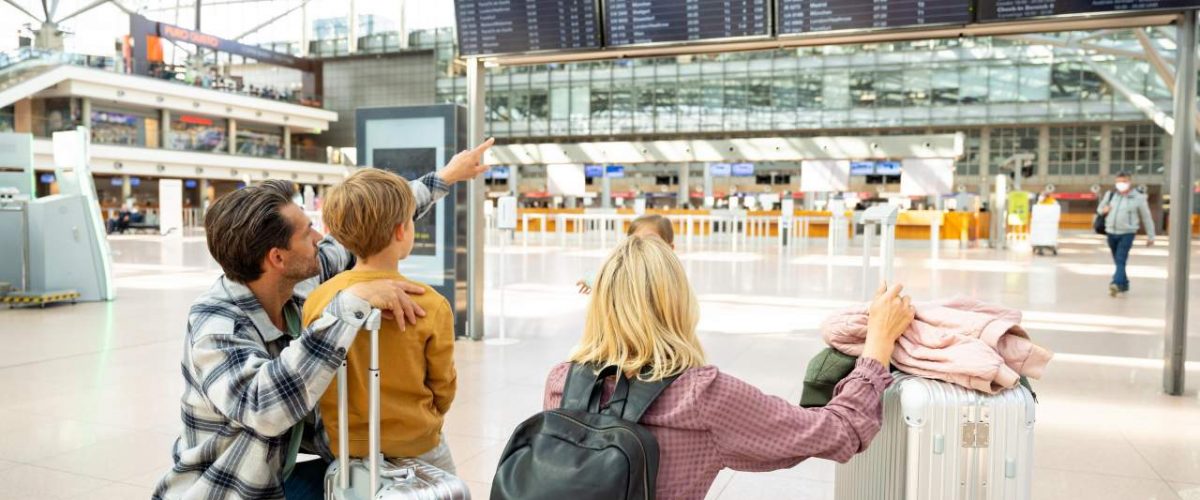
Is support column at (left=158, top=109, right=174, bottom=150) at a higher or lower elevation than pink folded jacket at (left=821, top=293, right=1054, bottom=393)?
higher

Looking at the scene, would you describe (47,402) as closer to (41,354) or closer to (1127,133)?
(41,354)

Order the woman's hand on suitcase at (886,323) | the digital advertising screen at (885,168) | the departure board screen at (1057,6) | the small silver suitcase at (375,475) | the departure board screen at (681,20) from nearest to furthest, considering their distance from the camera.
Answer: the small silver suitcase at (375,475)
the woman's hand on suitcase at (886,323)
the departure board screen at (1057,6)
the departure board screen at (681,20)
the digital advertising screen at (885,168)

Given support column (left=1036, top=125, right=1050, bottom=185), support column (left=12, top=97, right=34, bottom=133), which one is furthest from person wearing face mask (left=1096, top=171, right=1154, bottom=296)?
support column (left=1036, top=125, right=1050, bottom=185)

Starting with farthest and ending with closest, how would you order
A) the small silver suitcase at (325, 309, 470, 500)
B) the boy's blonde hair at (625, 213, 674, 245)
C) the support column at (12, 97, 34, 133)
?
the support column at (12, 97, 34, 133) → the boy's blonde hair at (625, 213, 674, 245) → the small silver suitcase at (325, 309, 470, 500)

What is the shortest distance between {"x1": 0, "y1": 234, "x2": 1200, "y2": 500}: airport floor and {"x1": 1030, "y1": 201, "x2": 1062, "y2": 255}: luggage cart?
23.1 ft

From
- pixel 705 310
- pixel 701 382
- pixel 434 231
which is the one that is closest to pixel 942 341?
pixel 701 382

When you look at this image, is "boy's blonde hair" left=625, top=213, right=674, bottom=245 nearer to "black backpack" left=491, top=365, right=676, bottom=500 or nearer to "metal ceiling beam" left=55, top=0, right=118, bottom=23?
"black backpack" left=491, top=365, right=676, bottom=500

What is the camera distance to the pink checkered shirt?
1.54 m

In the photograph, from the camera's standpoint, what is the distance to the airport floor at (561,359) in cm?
350

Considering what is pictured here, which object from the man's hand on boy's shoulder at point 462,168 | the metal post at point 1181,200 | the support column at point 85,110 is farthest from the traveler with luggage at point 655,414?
the support column at point 85,110

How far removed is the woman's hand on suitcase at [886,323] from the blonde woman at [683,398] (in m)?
0.19

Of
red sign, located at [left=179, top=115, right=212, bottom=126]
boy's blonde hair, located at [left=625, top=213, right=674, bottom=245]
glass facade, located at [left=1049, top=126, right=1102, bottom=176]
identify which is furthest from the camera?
glass facade, located at [left=1049, top=126, right=1102, bottom=176]

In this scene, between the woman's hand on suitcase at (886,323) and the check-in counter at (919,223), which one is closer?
the woman's hand on suitcase at (886,323)

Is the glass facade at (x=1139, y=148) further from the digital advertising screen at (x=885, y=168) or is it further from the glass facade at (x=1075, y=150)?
the digital advertising screen at (x=885, y=168)
